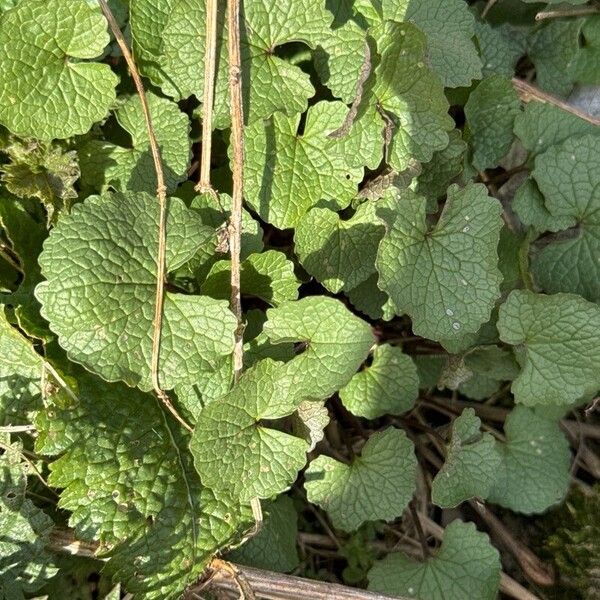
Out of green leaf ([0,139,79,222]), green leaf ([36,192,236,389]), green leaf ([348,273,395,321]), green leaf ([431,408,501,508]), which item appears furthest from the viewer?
green leaf ([348,273,395,321])

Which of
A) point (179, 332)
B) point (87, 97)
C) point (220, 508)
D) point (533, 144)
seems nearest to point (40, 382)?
→ point (179, 332)

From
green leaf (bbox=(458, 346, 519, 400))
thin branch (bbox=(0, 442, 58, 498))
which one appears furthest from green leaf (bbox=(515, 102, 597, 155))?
thin branch (bbox=(0, 442, 58, 498))

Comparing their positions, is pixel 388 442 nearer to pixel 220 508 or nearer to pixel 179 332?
pixel 220 508

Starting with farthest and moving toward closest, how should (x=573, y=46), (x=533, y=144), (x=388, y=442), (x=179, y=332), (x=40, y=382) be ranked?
(x=573, y=46) → (x=533, y=144) → (x=388, y=442) → (x=40, y=382) → (x=179, y=332)

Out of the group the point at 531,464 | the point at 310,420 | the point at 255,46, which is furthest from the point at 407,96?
the point at 531,464

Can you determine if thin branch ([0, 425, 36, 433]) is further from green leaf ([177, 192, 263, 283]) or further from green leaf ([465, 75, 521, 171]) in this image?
green leaf ([465, 75, 521, 171])

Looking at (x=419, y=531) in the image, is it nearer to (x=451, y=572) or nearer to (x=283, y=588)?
(x=451, y=572)
